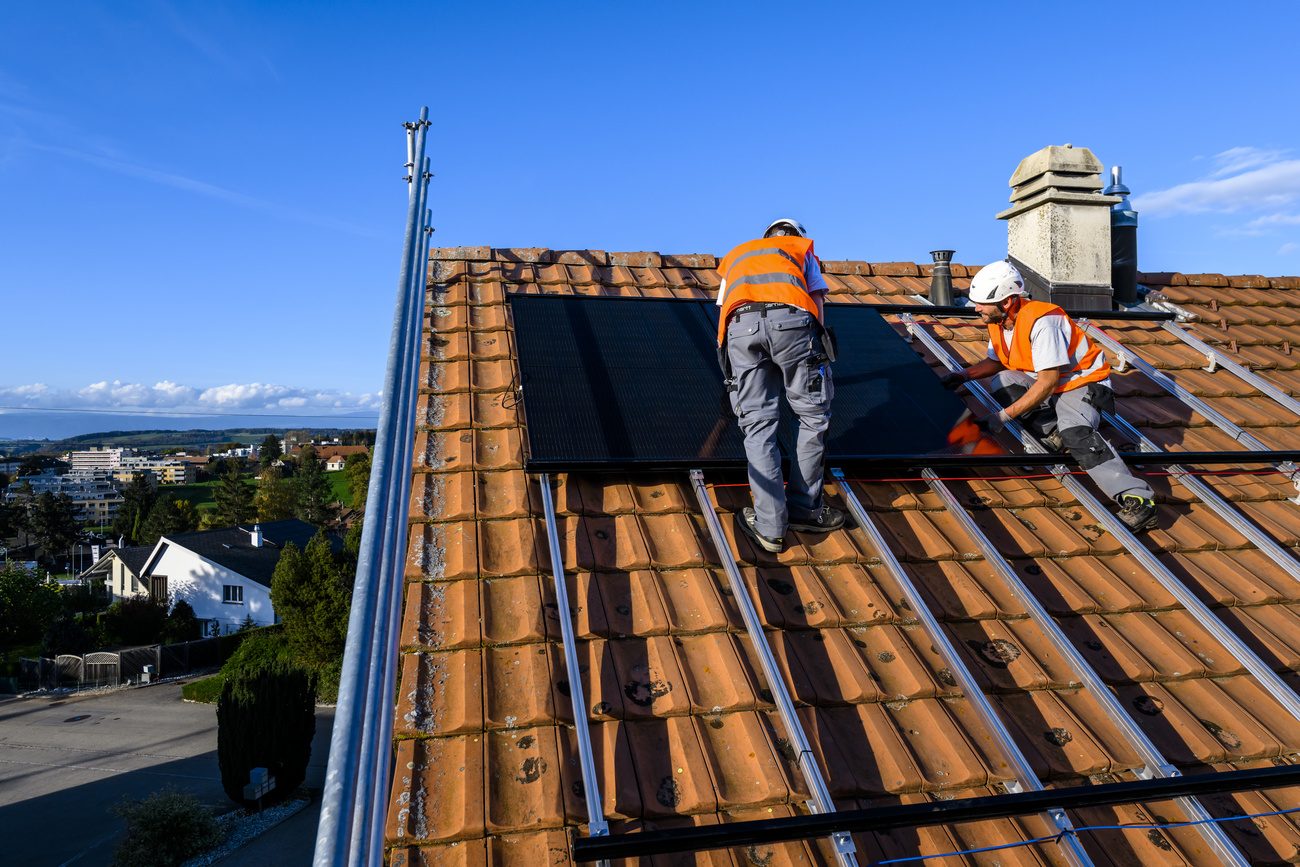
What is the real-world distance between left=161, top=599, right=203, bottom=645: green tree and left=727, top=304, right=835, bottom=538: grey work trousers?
1947 inches

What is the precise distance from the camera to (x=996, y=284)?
14.4ft

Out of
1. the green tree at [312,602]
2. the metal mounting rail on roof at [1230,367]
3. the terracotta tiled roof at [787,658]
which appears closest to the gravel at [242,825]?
the green tree at [312,602]

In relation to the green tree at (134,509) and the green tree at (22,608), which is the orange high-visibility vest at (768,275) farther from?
the green tree at (134,509)

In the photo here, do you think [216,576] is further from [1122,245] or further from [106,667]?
[1122,245]

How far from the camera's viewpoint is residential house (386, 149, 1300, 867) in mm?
2336

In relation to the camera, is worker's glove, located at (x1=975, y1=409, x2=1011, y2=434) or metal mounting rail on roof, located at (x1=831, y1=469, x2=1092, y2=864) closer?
metal mounting rail on roof, located at (x1=831, y1=469, x2=1092, y2=864)

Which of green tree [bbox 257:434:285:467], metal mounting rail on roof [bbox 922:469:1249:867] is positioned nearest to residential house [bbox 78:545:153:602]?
metal mounting rail on roof [bbox 922:469:1249:867]

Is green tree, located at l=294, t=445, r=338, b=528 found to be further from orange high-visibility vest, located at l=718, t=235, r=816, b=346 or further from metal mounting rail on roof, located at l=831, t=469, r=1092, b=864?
metal mounting rail on roof, located at l=831, t=469, r=1092, b=864

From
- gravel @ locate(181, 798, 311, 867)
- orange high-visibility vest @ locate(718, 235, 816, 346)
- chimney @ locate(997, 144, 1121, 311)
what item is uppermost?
chimney @ locate(997, 144, 1121, 311)

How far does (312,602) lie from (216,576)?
19.6 metres

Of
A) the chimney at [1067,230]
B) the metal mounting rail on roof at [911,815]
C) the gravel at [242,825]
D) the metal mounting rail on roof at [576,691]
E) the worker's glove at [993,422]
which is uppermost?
the chimney at [1067,230]

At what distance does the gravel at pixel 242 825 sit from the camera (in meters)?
18.8

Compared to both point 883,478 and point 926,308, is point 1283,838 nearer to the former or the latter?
point 883,478

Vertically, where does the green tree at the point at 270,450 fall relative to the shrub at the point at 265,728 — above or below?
above
